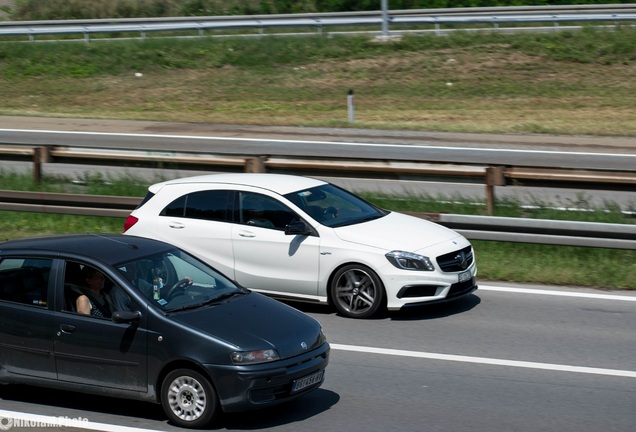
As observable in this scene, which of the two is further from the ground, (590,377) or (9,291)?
(9,291)

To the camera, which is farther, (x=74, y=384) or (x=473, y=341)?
(x=473, y=341)

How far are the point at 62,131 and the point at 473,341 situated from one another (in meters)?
19.2

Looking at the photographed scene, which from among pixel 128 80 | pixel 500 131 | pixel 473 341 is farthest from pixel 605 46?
pixel 473 341

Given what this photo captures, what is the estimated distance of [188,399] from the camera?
731cm

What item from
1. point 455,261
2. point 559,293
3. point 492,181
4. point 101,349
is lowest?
point 559,293

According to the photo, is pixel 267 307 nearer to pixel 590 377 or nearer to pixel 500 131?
pixel 590 377

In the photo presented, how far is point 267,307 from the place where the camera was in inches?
314

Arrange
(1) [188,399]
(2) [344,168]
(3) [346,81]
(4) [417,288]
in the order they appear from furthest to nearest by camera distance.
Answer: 1. (3) [346,81]
2. (2) [344,168]
3. (4) [417,288]
4. (1) [188,399]

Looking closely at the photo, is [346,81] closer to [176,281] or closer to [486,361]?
[486,361]

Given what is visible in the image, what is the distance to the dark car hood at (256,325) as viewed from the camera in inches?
287

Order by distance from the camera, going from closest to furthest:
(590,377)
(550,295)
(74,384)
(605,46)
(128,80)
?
1. (74,384)
2. (590,377)
3. (550,295)
4. (605,46)
5. (128,80)

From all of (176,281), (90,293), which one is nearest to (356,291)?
(176,281)

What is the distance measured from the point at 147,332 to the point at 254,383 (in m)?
0.93

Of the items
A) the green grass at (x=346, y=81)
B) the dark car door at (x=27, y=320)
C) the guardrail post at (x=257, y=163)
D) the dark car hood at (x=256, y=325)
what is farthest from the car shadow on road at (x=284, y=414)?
the green grass at (x=346, y=81)
